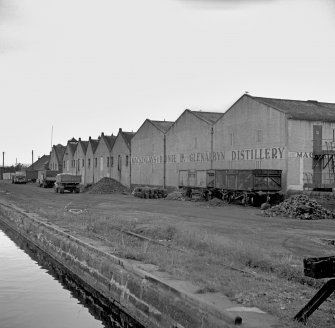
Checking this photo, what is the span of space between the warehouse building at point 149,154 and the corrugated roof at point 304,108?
15156 mm

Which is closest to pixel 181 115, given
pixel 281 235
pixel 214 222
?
pixel 214 222

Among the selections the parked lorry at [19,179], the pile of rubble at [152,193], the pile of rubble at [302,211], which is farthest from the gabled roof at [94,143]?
the pile of rubble at [302,211]

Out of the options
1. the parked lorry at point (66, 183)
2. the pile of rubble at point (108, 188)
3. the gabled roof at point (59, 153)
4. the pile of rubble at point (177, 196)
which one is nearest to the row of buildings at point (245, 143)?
the pile of rubble at point (108, 188)

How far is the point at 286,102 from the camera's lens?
38.1 m

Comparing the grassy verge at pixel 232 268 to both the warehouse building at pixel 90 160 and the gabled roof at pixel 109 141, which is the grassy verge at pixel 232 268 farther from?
the warehouse building at pixel 90 160

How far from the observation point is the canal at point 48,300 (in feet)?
30.9

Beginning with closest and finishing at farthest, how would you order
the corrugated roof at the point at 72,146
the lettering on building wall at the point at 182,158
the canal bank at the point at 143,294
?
the canal bank at the point at 143,294 < the lettering on building wall at the point at 182,158 < the corrugated roof at the point at 72,146

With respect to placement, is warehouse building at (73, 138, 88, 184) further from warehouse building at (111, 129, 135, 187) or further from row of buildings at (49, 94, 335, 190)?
row of buildings at (49, 94, 335, 190)

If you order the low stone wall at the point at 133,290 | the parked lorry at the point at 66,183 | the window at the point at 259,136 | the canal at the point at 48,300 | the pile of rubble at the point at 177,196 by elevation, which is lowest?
the canal at the point at 48,300

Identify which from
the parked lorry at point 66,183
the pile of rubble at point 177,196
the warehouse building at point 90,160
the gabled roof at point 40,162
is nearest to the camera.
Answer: the pile of rubble at point 177,196

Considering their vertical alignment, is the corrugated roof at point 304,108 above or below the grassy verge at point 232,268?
above

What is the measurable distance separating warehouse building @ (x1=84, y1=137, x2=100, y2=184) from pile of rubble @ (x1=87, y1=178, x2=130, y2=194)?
45.1ft

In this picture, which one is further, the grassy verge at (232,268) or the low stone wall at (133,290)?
the grassy verge at (232,268)

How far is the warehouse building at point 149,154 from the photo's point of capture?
49.6 m
